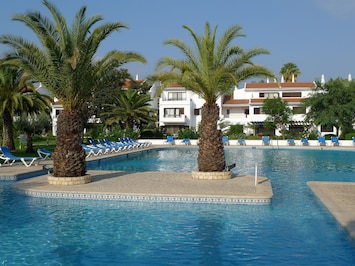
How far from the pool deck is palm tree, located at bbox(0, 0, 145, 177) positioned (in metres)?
1.30

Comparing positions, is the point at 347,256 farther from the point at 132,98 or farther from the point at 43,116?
the point at 132,98

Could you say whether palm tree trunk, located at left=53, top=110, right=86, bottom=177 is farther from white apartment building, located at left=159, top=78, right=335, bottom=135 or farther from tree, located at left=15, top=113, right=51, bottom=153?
white apartment building, located at left=159, top=78, right=335, bottom=135

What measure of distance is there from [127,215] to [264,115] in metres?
48.1

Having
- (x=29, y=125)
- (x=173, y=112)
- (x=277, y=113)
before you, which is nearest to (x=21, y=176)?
(x=29, y=125)

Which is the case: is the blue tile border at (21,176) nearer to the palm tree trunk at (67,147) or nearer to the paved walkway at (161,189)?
the paved walkway at (161,189)

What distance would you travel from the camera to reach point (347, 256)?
7.54m

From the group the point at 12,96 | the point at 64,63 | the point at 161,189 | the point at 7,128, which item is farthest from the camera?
the point at 7,128

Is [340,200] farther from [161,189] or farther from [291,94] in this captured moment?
[291,94]

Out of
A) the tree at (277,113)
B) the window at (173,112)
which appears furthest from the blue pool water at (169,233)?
the window at (173,112)

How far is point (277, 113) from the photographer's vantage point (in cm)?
5078

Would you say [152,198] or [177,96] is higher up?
[177,96]

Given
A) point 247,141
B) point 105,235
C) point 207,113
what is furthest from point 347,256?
point 247,141

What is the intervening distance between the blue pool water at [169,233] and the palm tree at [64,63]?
102 inches

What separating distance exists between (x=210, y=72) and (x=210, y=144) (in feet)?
8.96
